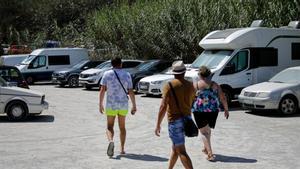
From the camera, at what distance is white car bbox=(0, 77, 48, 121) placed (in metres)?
15.2

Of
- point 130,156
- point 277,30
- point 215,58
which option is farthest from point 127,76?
point 277,30

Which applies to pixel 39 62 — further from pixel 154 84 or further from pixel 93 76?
pixel 154 84

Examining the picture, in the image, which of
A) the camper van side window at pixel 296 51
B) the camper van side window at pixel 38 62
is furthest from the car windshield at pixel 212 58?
the camper van side window at pixel 38 62

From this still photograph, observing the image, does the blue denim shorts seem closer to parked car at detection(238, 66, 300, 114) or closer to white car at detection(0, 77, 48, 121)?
white car at detection(0, 77, 48, 121)

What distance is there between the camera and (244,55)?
18984 millimetres

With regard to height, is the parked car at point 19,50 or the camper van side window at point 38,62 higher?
the parked car at point 19,50

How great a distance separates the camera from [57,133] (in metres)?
13.0

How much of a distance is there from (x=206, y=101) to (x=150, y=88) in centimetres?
1349

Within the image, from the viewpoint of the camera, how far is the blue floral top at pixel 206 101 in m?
9.71

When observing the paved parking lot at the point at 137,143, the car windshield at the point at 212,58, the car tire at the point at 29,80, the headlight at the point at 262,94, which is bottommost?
the car tire at the point at 29,80

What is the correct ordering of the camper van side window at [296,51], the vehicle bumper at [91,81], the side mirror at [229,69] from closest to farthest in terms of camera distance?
the side mirror at [229,69] → the camper van side window at [296,51] → the vehicle bumper at [91,81]

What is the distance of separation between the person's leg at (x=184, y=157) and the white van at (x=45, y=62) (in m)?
26.6

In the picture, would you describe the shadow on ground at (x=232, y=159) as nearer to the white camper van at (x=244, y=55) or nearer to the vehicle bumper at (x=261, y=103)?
the vehicle bumper at (x=261, y=103)

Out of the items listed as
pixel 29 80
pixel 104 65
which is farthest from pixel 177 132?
pixel 29 80
